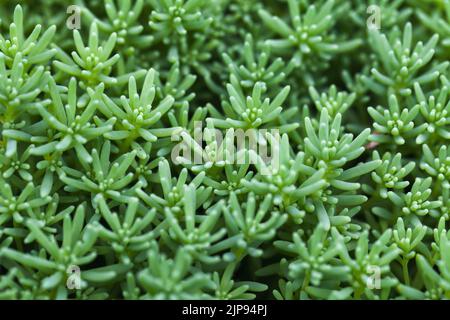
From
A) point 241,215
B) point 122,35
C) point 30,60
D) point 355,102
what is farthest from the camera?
point 355,102

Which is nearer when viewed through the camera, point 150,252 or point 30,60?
point 150,252

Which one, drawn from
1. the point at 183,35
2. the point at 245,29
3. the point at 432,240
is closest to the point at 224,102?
the point at 183,35

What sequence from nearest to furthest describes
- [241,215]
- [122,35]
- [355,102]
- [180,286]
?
1. [180,286]
2. [241,215]
3. [122,35]
4. [355,102]

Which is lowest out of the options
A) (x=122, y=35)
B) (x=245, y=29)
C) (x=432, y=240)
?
(x=432, y=240)

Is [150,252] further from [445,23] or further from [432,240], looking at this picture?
[445,23]

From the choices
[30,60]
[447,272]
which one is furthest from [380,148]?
[30,60]

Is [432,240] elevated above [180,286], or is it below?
above

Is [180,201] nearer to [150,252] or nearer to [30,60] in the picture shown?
[150,252]
